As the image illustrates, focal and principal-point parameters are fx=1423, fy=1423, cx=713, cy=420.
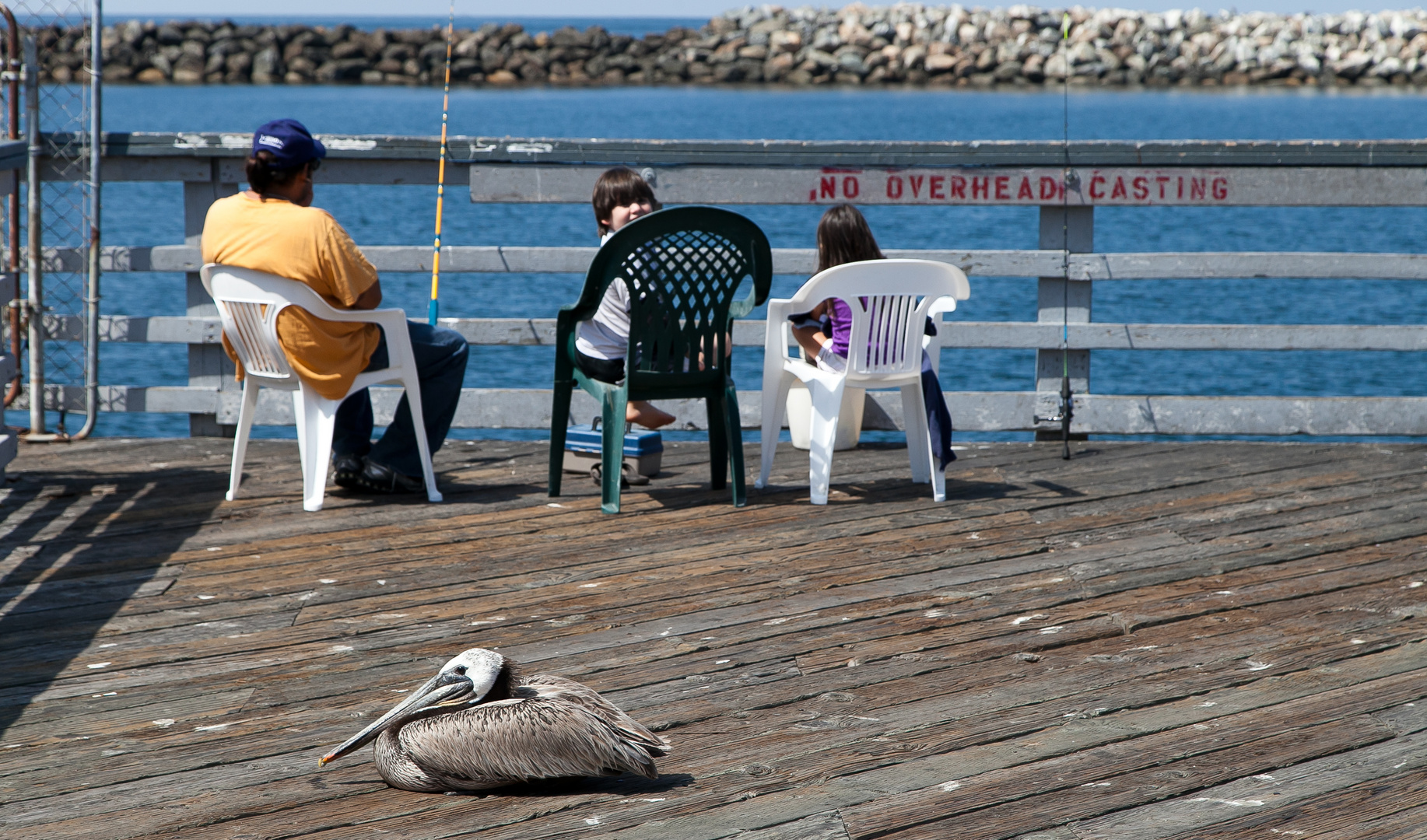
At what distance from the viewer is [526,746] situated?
2508 millimetres

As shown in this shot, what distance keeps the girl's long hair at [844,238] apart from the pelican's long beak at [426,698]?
2.69m

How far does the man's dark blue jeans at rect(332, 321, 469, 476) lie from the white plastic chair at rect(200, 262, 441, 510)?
0.48 feet

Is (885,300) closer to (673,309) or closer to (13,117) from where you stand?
(673,309)

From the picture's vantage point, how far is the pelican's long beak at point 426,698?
2.55m

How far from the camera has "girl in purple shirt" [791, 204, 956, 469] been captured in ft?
15.9

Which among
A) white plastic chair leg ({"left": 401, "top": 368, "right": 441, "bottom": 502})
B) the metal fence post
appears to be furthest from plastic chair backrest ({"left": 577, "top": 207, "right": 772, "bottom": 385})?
the metal fence post

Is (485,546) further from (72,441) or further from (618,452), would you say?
(72,441)

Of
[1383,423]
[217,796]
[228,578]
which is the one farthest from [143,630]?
[1383,423]

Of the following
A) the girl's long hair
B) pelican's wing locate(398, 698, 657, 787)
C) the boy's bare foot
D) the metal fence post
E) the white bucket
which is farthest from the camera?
the white bucket

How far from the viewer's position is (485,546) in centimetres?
432

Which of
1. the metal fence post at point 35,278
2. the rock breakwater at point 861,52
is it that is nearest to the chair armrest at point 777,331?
the metal fence post at point 35,278

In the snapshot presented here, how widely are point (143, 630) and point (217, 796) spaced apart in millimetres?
1077

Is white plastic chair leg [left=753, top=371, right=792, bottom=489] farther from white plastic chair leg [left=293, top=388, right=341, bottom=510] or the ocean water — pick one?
the ocean water

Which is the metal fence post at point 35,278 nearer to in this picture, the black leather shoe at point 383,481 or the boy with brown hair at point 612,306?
the black leather shoe at point 383,481
